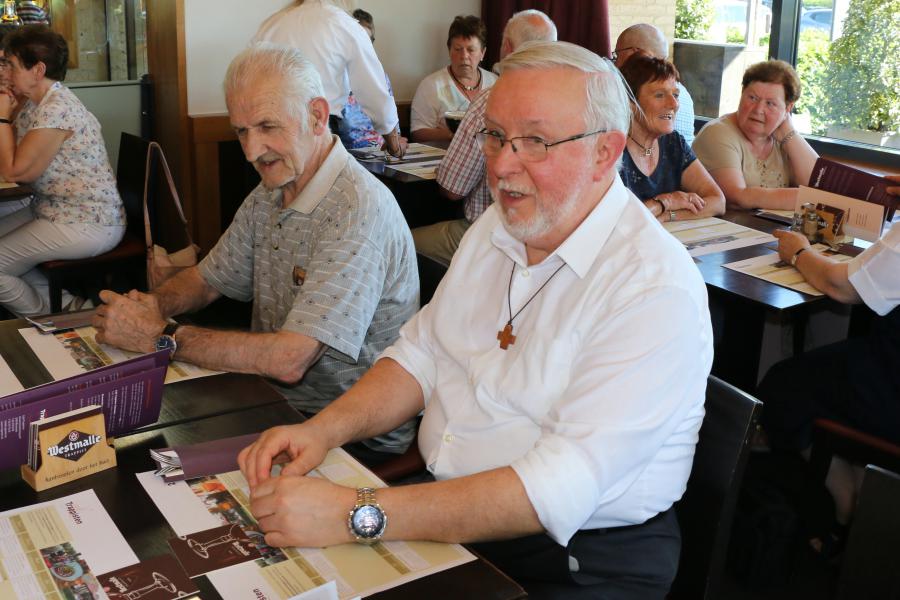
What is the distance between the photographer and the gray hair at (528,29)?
169 inches

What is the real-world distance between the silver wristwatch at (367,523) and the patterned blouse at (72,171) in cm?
282

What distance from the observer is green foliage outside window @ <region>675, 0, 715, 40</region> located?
564 centimetres

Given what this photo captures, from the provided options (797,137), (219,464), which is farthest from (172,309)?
(797,137)

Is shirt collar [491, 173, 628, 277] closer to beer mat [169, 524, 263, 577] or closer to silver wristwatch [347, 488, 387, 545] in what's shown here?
silver wristwatch [347, 488, 387, 545]

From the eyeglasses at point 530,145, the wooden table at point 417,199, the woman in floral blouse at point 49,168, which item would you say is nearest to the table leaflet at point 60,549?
the eyeglasses at point 530,145

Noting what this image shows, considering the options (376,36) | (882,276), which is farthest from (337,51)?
(882,276)

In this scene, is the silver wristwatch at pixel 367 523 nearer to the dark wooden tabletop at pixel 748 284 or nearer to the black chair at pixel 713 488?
the black chair at pixel 713 488

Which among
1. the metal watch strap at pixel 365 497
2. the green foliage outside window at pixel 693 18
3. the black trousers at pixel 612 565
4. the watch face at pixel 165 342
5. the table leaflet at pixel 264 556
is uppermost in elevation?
the green foliage outside window at pixel 693 18

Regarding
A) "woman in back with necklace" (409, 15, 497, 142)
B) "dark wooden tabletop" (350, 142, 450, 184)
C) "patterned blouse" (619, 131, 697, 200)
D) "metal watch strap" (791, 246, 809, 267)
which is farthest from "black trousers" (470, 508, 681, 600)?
"woman in back with necklace" (409, 15, 497, 142)

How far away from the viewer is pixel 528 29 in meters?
4.31

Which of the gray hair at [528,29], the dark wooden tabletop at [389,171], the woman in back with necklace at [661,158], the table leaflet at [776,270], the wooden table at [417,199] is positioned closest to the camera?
the table leaflet at [776,270]

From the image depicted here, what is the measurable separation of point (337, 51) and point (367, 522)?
321 cm

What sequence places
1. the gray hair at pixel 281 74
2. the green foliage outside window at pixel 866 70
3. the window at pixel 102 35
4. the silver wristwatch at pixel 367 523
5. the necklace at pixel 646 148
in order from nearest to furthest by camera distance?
the silver wristwatch at pixel 367 523
the gray hair at pixel 281 74
the necklace at pixel 646 148
the green foliage outside window at pixel 866 70
the window at pixel 102 35

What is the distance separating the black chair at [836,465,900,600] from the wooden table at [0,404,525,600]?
61 centimetres
